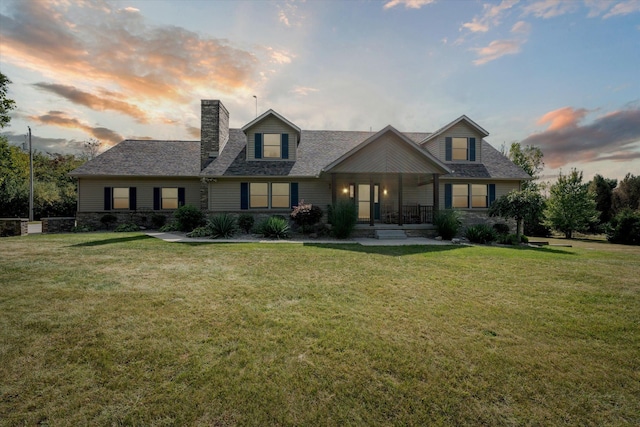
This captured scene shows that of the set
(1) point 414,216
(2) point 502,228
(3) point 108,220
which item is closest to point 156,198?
(3) point 108,220

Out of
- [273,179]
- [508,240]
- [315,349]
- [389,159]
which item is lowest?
[315,349]

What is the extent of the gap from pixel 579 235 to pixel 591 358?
29.8 meters

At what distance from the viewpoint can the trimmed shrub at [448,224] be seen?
13.6 m

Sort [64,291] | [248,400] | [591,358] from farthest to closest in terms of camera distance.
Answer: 1. [64,291]
2. [591,358]
3. [248,400]

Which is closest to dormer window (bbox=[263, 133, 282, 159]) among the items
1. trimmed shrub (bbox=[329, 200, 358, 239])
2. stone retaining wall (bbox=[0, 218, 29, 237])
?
trimmed shrub (bbox=[329, 200, 358, 239])

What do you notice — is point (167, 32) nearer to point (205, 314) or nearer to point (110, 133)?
point (205, 314)

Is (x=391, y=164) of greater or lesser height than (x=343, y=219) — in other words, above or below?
above

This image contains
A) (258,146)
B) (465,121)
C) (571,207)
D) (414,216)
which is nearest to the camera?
(414,216)

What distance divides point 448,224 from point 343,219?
5.29m

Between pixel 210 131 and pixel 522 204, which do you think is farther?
pixel 210 131

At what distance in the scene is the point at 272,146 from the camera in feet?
58.3

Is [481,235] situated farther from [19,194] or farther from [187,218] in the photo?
[19,194]

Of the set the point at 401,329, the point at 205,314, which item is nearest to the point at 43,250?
the point at 205,314

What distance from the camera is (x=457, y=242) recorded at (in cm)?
1261
